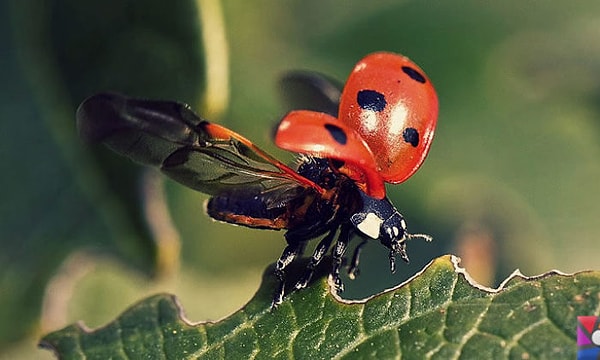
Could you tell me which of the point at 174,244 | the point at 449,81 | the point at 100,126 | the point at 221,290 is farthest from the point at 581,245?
the point at 100,126

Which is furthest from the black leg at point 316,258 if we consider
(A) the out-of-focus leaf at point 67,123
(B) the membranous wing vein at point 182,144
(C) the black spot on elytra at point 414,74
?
(A) the out-of-focus leaf at point 67,123

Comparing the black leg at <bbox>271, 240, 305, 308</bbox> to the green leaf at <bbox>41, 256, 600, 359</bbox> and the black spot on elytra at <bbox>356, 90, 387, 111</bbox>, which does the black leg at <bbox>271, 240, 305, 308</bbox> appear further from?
the black spot on elytra at <bbox>356, 90, 387, 111</bbox>

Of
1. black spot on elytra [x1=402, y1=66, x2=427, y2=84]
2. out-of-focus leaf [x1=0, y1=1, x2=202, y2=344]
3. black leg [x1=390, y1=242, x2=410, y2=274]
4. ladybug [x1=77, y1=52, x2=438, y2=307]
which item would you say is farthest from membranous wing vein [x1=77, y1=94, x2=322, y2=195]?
out-of-focus leaf [x1=0, y1=1, x2=202, y2=344]

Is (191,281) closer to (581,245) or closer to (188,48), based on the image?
(188,48)

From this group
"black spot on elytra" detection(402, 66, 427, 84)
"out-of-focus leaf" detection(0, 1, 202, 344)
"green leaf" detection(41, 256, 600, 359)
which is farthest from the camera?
"out-of-focus leaf" detection(0, 1, 202, 344)

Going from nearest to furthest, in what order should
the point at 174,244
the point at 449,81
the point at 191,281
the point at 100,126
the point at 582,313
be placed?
the point at 582,313
the point at 100,126
the point at 174,244
the point at 191,281
the point at 449,81

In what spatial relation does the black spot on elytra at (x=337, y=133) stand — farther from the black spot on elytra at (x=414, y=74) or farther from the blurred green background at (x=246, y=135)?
the blurred green background at (x=246, y=135)
